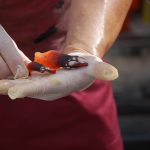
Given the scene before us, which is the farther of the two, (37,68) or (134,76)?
(134,76)

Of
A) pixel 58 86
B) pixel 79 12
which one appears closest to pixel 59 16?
pixel 79 12

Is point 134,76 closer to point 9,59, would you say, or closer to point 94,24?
point 94,24

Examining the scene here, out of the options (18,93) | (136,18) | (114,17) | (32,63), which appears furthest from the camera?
(136,18)

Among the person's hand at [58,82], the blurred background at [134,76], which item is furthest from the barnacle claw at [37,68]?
the blurred background at [134,76]

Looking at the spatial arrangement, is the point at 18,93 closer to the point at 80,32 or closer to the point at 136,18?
the point at 80,32

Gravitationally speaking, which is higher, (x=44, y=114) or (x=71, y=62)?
(x=71, y=62)

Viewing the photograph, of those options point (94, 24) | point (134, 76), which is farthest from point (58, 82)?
point (134, 76)

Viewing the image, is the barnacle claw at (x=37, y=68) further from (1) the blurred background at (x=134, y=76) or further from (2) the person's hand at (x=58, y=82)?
(1) the blurred background at (x=134, y=76)
